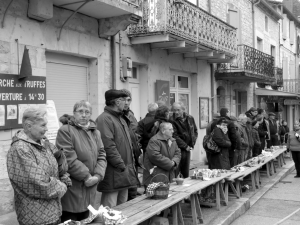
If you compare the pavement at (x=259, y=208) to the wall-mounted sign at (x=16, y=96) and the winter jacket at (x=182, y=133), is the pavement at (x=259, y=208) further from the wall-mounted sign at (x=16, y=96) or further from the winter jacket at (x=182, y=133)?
the wall-mounted sign at (x=16, y=96)

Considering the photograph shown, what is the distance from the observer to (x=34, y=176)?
3174mm

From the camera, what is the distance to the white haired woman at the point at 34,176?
3.18 m

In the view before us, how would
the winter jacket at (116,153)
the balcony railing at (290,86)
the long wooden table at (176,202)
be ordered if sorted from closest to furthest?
the long wooden table at (176,202) → the winter jacket at (116,153) → the balcony railing at (290,86)

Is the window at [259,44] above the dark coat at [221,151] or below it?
above

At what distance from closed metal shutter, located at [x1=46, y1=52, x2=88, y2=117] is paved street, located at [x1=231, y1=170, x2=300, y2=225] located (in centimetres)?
391

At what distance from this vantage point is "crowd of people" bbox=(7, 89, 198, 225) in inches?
127

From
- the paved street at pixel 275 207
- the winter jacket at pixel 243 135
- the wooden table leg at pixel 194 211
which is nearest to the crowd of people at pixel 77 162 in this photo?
the wooden table leg at pixel 194 211

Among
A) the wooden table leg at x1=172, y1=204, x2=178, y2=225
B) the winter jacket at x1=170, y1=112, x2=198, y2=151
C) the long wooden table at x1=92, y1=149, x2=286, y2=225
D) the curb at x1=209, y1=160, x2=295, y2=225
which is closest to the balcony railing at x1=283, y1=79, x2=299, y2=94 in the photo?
the curb at x1=209, y1=160, x2=295, y2=225

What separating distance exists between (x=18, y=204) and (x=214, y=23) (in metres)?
10.1

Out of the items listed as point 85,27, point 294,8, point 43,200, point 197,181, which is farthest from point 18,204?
point 294,8

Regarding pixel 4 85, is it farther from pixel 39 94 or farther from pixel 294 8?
pixel 294 8

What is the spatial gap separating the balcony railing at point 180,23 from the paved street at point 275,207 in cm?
437

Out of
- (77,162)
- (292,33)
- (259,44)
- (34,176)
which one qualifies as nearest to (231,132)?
(77,162)

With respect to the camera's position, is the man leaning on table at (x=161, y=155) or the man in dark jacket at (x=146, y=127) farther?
the man in dark jacket at (x=146, y=127)
